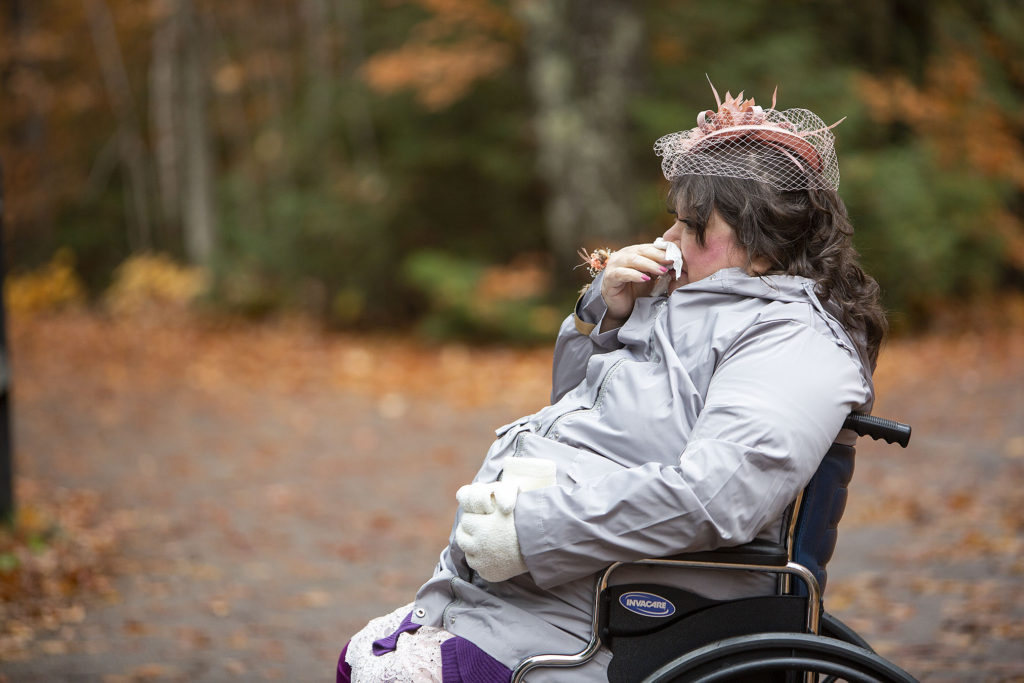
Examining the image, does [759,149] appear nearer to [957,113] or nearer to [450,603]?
[450,603]

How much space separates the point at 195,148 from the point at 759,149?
2039cm

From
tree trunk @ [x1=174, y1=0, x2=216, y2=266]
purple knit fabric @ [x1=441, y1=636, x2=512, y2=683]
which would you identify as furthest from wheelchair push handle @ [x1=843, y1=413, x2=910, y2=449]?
tree trunk @ [x1=174, y1=0, x2=216, y2=266]

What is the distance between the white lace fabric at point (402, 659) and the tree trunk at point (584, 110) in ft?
33.1

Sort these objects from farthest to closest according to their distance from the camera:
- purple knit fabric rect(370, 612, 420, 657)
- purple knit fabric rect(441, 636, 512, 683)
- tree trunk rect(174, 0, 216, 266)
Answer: tree trunk rect(174, 0, 216, 266), purple knit fabric rect(370, 612, 420, 657), purple knit fabric rect(441, 636, 512, 683)

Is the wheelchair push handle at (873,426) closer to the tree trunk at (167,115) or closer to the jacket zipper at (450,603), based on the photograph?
the jacket zipper at (450,603)

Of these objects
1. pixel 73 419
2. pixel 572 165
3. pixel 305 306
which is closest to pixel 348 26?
pixel 305 306

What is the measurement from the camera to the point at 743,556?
6.59ft

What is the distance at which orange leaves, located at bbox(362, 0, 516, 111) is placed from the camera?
1374cm

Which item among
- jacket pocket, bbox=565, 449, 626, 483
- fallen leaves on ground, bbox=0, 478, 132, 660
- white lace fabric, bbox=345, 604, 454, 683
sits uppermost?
jacket pocket, bbox=565, 449, 626, 483

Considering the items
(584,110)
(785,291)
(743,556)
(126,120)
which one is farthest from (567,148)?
(126,120)

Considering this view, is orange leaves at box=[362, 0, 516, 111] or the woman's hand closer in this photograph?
the woman's hand

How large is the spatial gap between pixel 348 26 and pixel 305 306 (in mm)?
7292

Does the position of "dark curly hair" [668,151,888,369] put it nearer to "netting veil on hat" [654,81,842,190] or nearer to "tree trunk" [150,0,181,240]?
"netting veil on hat" [654,81,842,190]

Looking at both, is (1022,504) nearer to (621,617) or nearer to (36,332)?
(621,617)
